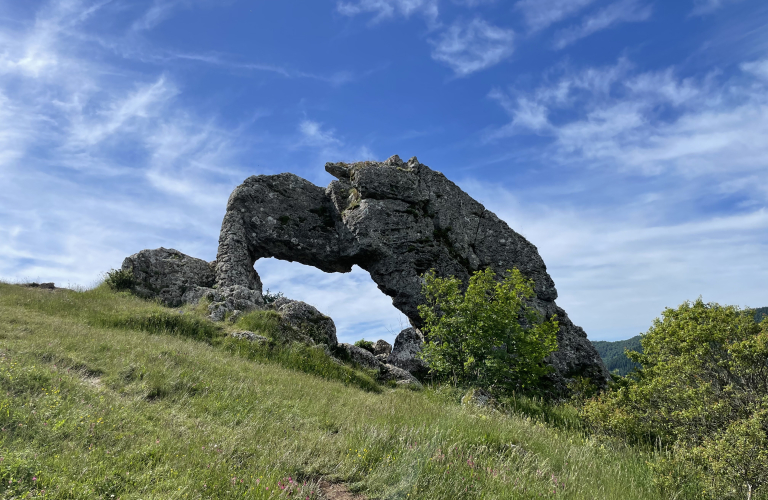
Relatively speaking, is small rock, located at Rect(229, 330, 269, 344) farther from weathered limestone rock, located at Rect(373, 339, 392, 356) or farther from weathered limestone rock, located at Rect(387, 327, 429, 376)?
weathered limestone rock, located at Rect(373, 339, 392, 356)

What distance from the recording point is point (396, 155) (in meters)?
26.9

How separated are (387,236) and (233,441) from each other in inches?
707

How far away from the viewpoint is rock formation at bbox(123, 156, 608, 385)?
73.8ft

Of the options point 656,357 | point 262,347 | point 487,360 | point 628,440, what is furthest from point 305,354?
point 656,357

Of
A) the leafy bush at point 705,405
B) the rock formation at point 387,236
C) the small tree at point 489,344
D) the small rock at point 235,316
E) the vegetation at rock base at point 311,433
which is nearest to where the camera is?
the vegetation at rock base at point 311,433

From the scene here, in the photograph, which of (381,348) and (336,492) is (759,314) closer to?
(336,492)

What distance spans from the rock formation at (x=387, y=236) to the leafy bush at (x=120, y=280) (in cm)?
192

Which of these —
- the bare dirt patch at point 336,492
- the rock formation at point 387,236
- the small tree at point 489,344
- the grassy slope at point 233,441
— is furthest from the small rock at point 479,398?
the rock formation at point 387,236

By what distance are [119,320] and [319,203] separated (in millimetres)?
12982

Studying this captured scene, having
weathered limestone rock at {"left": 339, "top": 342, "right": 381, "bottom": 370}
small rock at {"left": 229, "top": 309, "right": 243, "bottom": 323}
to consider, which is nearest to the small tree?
weathered limestone rock at {"left": 339, "top": 342, "right": 381, "bottom": 370}

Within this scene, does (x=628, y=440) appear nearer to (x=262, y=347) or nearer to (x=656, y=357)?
(x=656, y=357)

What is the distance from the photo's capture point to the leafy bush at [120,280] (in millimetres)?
20297

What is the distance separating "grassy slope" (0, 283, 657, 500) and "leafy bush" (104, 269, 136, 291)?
10.6 m

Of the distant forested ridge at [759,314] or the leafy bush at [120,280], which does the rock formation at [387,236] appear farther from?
the distant forested ridge at [759,314]
